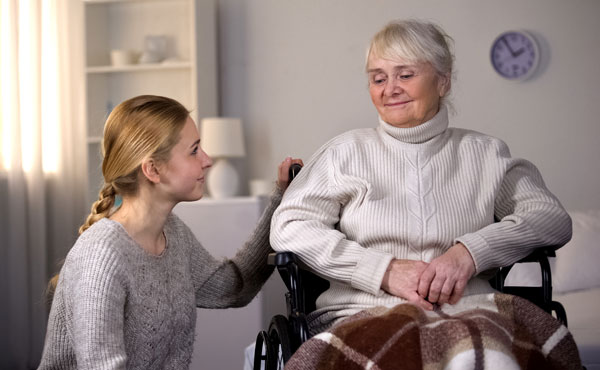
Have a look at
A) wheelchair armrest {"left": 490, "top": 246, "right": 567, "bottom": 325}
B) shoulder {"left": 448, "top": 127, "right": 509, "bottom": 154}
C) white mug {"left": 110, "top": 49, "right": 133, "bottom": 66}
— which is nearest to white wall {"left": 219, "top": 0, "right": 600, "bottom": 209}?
white mug {"left": 110, "top": 49, "right": 133, "bottom": 66}

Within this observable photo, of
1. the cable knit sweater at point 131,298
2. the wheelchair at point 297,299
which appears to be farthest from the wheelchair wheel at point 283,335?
the cable knit sweater at point 131,298

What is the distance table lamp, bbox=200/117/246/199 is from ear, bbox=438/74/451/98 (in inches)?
84.2

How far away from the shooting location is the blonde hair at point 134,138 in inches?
69.6

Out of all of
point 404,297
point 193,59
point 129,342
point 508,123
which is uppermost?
point 193,59

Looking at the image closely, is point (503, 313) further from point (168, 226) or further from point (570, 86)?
point (570, 86)

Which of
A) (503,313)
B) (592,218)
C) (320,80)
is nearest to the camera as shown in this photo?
(503,313)

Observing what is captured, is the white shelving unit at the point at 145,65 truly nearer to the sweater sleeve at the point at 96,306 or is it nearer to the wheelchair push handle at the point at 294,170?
the wheelchair push handle at the point at 294,170

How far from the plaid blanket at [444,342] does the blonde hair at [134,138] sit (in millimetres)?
658

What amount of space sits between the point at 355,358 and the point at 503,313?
1.11 feet

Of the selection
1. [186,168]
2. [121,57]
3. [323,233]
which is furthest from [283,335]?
[121,57]

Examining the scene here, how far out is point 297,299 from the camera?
66.4 inches

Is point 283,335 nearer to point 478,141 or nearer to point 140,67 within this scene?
point 478,141

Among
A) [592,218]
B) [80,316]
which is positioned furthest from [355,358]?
[592,218]

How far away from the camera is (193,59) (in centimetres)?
407
